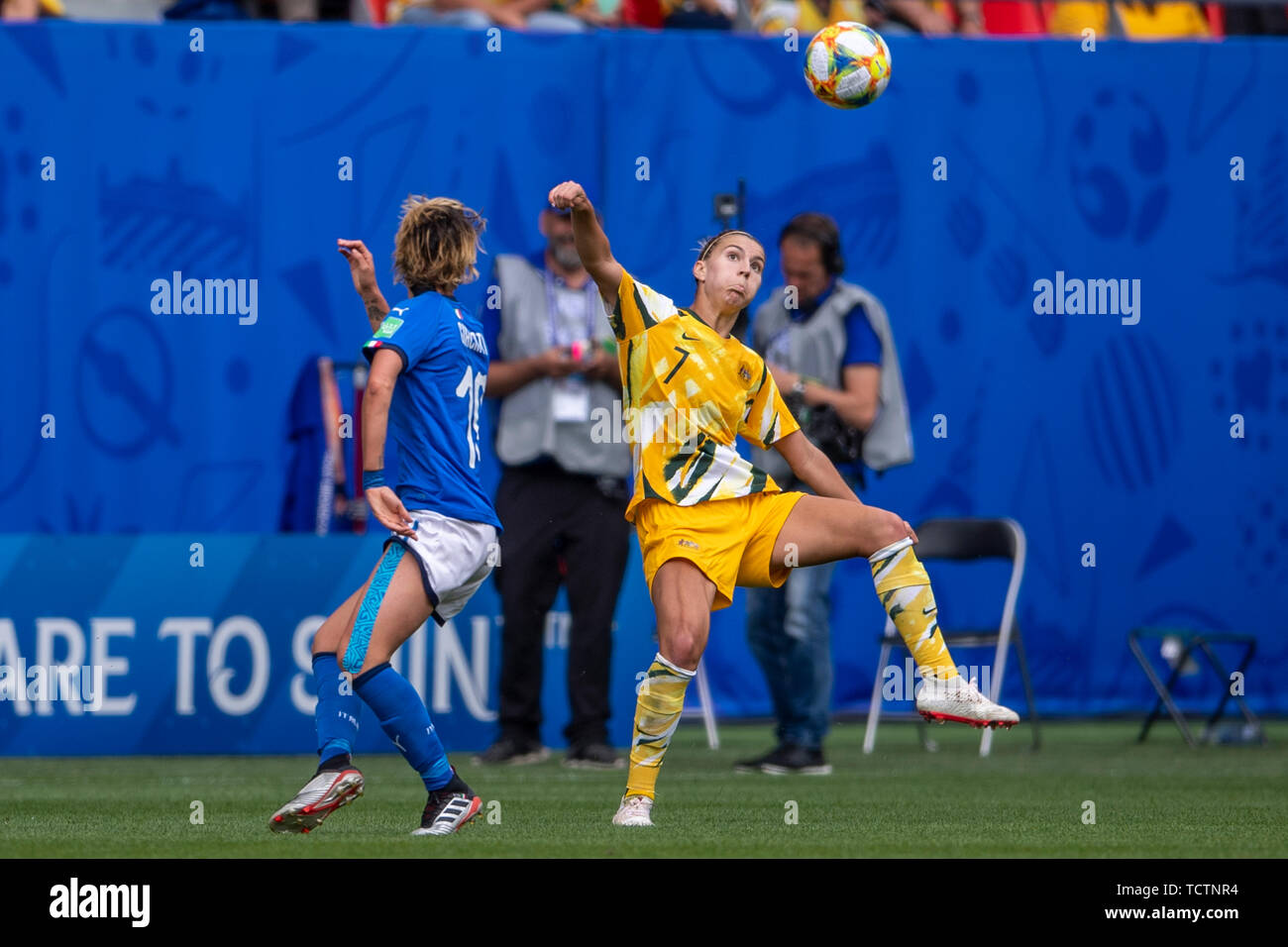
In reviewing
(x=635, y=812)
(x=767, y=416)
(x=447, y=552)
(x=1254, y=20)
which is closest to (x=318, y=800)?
(x=447, y=552)

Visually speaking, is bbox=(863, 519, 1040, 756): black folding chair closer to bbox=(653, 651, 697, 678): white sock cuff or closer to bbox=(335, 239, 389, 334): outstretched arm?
bbox=(653, 651, 697, 678): white sock cuff

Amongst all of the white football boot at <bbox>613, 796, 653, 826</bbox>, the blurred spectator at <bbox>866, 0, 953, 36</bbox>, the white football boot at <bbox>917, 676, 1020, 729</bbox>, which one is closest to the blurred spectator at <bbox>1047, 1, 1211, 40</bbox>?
the blurred spectator at <bbox>866, 0, 953, 36</bbox>

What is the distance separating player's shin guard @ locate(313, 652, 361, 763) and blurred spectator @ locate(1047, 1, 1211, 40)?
880cm

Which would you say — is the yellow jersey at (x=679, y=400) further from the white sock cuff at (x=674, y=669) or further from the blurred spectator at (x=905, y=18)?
the blurred spectator at (x=905, y=18)

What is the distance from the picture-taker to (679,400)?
629 centimetres

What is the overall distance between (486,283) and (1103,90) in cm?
427

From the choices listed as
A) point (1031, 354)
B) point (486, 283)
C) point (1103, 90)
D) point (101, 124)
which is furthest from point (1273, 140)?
point (101, 124)

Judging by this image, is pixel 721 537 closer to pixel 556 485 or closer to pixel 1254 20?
pixel 556 485

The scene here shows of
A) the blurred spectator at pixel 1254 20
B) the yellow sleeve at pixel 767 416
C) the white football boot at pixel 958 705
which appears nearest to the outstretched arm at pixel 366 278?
the yellow sleeve at pixel 767 416

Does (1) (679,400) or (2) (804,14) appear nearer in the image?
(1) (679,400)

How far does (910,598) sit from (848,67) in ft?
8.56

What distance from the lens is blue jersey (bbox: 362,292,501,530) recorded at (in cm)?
587

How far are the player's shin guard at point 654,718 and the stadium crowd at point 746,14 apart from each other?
22.6ft
